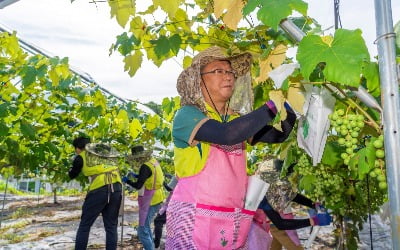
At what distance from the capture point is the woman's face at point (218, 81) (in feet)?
6.61

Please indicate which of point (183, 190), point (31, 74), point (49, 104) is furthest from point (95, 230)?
point (183, 190)

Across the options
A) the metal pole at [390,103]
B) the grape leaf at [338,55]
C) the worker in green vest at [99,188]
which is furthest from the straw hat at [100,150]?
the metal pole at [390,103]

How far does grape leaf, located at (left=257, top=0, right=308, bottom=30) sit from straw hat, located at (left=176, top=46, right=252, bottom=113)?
0.74 metres

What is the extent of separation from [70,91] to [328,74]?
5649 mm

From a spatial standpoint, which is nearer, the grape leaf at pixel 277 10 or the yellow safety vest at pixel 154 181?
the grape leaf at pixel 277 10

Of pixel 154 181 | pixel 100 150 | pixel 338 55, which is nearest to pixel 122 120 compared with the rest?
pixel 100 150

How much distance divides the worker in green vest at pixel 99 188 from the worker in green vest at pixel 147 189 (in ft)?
1.74

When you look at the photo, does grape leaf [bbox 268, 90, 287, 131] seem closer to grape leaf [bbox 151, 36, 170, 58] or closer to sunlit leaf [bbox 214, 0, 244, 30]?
sunlit leaf [bbox 214, 0, 244, 30]

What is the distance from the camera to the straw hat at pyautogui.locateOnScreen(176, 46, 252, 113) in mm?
1937

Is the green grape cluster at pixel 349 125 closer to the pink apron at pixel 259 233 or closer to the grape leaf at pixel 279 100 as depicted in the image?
the grape leaf at pixel 279 100

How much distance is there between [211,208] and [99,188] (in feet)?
12.6

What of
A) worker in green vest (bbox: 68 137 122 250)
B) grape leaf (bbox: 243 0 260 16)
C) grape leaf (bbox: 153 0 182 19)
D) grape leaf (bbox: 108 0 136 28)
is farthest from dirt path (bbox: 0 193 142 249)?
grape leaf (bbox: 243 0 260 16)

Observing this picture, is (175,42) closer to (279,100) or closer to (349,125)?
(279,100)

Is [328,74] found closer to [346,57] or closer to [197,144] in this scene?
[346,57]
